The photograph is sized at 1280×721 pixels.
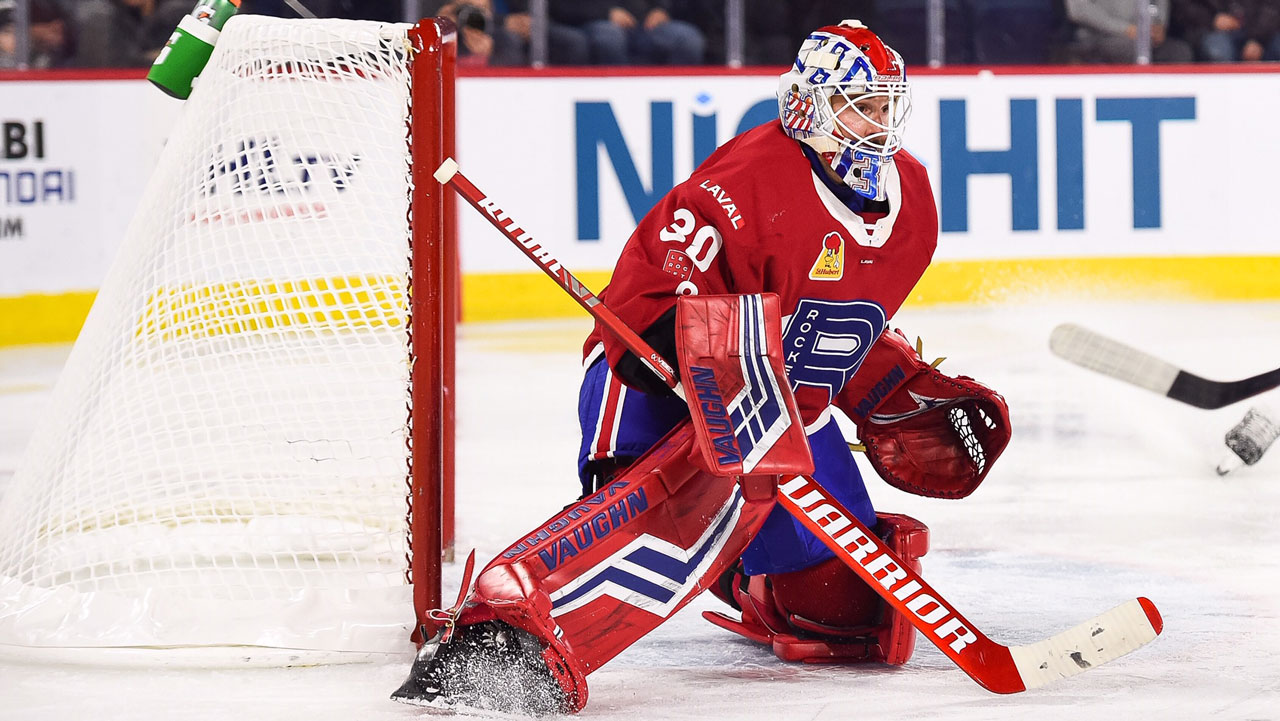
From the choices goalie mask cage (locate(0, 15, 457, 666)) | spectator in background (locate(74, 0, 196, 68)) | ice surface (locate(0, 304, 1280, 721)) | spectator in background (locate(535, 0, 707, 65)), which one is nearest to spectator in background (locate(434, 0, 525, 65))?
spectator in background (locate(535, 0, 707, 65))

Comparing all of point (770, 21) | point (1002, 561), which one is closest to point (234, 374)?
point (1002, 561)

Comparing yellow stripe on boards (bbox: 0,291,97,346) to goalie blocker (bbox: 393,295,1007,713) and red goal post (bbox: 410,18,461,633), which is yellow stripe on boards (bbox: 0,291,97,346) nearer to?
red goal post (bbox: 410,18,461,633)

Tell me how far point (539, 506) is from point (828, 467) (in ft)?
3.27

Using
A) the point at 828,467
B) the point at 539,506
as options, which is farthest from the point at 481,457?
the point at 828,467

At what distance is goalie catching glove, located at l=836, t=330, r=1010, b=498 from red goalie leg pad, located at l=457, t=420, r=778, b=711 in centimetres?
40

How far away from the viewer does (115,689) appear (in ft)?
6.19

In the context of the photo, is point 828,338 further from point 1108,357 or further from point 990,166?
point 990,166

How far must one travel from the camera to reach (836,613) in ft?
6.73

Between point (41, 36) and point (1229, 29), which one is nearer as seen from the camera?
point (41, 36)

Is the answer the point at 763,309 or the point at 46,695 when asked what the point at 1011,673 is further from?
the point at 46,695

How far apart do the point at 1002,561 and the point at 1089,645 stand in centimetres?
63

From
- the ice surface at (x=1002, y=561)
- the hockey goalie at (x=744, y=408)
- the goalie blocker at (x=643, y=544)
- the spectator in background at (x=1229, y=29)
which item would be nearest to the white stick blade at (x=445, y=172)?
the hockey goalie at (x=744, y=408)

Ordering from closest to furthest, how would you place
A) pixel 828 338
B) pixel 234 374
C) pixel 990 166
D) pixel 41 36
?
pixel 828 338, pixel 234 374, pixel 41 36, pixel 990 166

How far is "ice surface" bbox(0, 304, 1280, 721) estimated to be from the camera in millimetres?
1837
